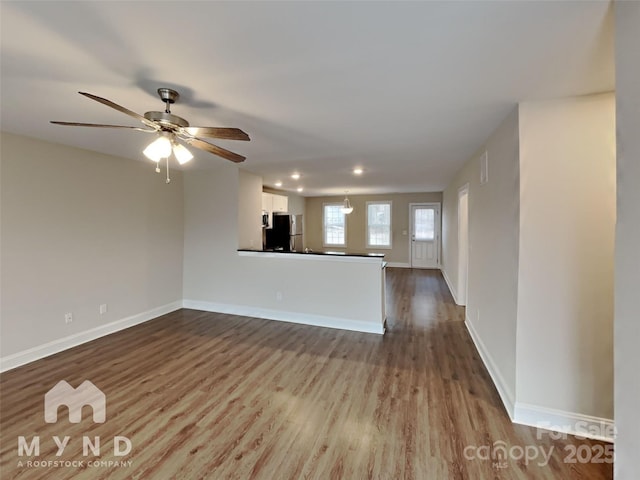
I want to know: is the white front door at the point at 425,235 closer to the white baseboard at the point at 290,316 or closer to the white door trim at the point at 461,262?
the white door trim at the point at 461,262

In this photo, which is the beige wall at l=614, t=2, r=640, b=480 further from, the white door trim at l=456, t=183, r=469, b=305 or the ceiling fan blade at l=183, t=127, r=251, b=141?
the white door trim at l=456, t=183, r=469, b=305

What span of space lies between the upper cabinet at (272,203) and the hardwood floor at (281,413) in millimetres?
3207

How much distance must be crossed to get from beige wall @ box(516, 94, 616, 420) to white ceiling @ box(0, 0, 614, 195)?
0.24 meters

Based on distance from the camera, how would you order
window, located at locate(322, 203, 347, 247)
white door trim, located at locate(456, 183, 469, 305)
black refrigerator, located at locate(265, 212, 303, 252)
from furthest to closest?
window, located at locate(322, 203, 347, 247) → black refrigerator, located at locate(265, 212, 303, 252) → white door trim, located at locate(456, 183, 469, 305)

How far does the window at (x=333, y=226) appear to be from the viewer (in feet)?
31.2

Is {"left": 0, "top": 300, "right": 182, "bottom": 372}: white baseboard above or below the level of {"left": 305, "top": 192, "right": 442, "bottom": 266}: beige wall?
below

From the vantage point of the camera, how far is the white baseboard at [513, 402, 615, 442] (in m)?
1.99

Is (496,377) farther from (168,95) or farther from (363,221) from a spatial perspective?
(363,221)

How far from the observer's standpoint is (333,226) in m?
9.63

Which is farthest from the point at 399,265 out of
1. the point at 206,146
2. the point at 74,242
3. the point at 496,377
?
the point at 74,242

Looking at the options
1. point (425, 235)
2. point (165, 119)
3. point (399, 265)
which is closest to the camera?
point (165, 119)

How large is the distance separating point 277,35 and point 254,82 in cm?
49

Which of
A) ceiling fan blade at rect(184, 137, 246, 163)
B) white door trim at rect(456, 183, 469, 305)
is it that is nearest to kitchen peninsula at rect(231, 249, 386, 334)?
white door trim at rect(456, 183, 469, 305)

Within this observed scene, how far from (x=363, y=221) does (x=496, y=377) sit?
22.6 feet
